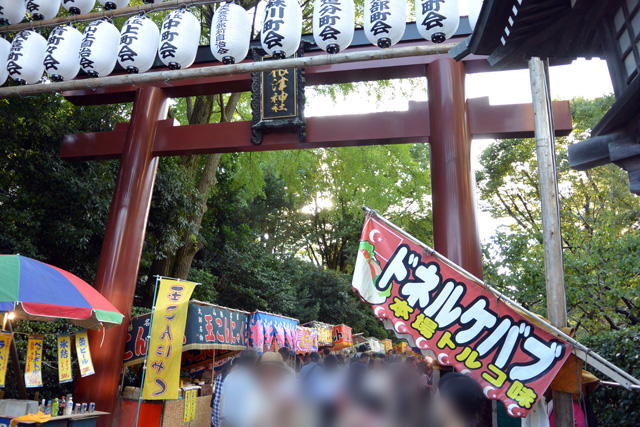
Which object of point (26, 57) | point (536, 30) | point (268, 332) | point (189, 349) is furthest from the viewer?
point (268, 332)

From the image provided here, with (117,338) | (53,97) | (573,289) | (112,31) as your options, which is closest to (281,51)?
(112,31)

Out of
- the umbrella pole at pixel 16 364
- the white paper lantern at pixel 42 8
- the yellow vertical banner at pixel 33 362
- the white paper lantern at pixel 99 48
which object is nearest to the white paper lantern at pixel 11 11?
the white paper lantern at pixel 42 8

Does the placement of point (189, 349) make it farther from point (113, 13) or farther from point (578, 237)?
point (578, 237)

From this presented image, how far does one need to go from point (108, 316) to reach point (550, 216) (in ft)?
18.7

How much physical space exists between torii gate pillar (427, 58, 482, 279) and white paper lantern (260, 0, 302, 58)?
313 centimetres

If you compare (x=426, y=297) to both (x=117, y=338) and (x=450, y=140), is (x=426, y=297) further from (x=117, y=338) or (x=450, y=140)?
(x=117, y=338)

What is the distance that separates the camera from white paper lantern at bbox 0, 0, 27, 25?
633cm

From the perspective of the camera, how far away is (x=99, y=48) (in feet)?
19.8

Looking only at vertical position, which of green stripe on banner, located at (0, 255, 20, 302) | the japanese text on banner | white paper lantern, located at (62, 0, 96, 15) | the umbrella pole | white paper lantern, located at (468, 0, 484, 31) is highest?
white paper lantern, located at (62, 0, 96, 15)

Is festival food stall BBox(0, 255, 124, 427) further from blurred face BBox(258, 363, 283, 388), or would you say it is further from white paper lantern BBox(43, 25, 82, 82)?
blurred face BBox(258, 363, 283, 388)

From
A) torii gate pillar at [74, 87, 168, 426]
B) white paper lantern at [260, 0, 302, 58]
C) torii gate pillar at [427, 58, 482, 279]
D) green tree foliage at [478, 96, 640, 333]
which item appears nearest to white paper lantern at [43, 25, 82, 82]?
torii gate pillar at [74, 87, 168, 426]

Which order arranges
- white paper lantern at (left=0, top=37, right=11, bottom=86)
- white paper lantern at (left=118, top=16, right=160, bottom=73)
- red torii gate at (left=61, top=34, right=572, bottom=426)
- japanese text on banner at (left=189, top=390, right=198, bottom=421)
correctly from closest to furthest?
1. white paper lantern at (left=118, top=16, right=160, bottom=73)
2. white paper lantern at (left=0, top=37, right=11, bottom=86)
3. red torii gate at (left=61, top=34, right=572, bottom=426)
4. japanese text on banner at (left=189, top=390, right=198, bottom=421)

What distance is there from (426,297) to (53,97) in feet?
30.5

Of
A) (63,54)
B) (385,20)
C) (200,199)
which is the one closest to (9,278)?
(63,54)
